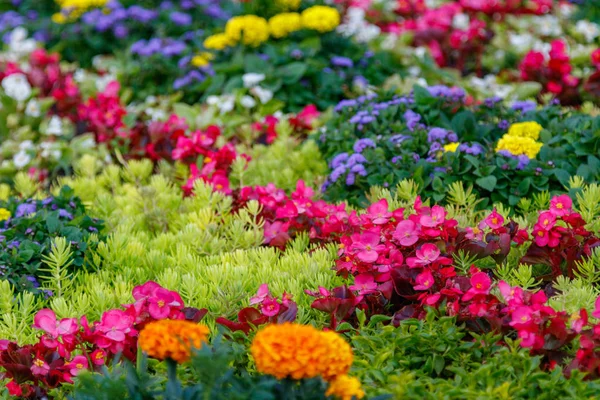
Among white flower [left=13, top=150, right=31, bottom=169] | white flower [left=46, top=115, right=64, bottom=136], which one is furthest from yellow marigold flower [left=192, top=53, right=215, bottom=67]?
white flower [left=13, top=150, right=31, bottom=169]

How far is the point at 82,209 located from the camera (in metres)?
3.46

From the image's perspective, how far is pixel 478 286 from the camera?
7.76 feet

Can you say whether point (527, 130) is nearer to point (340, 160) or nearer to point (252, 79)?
point (340, 160)

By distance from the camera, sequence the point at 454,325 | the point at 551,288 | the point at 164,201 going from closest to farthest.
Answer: the point at 454,325 < the point at 551,288 < the point at 164,201

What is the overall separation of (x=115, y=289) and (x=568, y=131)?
2.31m

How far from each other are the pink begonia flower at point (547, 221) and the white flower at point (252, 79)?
2706mm

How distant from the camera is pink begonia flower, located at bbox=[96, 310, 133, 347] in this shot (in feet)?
7.84

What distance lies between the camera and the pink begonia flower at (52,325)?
2.42 metres

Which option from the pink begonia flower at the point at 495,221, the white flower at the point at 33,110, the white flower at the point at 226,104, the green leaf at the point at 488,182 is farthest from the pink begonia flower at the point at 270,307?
the white flower at the point at 33,110

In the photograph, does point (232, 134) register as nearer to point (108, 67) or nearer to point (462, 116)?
point (462, 116)

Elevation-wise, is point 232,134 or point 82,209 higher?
point 82,209

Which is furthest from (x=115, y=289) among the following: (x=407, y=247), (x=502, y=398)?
(x=502, y=398)

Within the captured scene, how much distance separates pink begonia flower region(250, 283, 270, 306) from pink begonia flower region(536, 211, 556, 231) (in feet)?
3.14

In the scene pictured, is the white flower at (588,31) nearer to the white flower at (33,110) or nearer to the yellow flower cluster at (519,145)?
the yellow flower cluster at (519,145)
